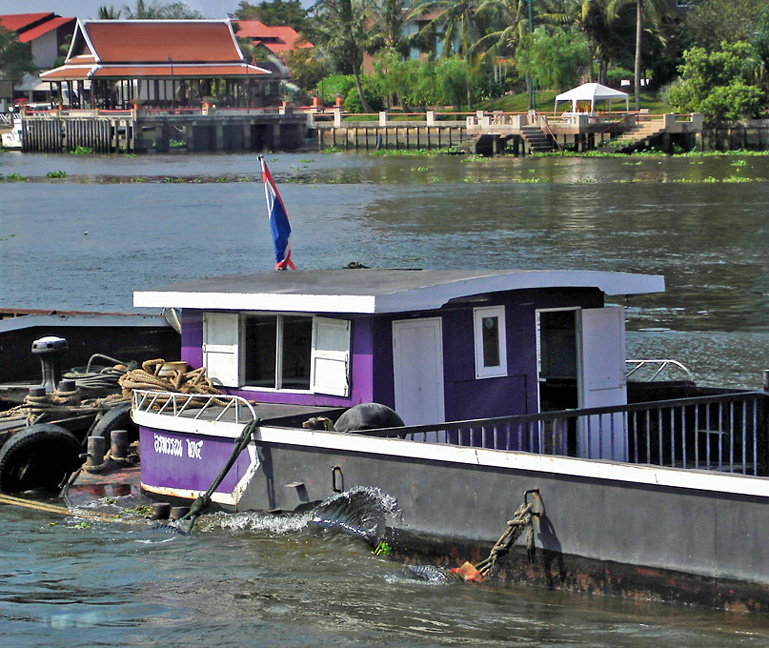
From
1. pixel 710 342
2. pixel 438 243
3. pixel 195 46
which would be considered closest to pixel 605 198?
pixel 438 243

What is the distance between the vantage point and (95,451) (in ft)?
52.4

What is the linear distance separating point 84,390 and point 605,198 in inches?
1817

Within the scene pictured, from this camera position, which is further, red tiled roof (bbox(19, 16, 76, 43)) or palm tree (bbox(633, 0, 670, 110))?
red tiled roof (bbox(19, 16, 76, 43))

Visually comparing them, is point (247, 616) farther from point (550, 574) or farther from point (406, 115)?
point (406, 115)

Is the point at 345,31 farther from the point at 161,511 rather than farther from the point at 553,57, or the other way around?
the point at 161,511

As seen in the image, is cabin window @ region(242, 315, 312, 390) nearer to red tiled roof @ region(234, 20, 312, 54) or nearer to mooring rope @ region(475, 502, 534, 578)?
mooring rope @ region(475, 502, 534, 578)

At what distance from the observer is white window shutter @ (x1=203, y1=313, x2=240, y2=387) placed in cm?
1431

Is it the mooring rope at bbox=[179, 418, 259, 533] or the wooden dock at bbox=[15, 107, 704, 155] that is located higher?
the wooden dock at bbox=[15, 107, 704, 155]

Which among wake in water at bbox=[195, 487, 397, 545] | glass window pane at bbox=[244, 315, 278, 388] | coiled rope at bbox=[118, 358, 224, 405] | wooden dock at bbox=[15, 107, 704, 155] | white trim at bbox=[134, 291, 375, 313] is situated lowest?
wake in water at bbox=[195, 487, 397, 545]

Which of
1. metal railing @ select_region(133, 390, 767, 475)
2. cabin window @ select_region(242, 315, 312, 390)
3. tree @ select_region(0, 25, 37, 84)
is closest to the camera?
metal railing @ select_region(133, 390, 767, 475)

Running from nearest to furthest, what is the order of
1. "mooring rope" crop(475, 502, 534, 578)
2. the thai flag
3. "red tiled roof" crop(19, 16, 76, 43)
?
"mooring rope" crop(475, 502, 534, 578) → the thai flag → "red tiled roof" crop(19, 16, 76, 43)

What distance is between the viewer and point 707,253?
41.8 m

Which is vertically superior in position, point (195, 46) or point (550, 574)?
point (195, 46)

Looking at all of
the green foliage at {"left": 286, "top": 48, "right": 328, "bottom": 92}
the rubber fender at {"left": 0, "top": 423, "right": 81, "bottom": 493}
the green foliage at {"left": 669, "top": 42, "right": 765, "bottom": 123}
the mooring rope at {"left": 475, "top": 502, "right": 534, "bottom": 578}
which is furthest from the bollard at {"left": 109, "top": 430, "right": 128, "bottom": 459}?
the green foliage at {"left": 286, "top": 48, "right": 328, "bottom": 92}
